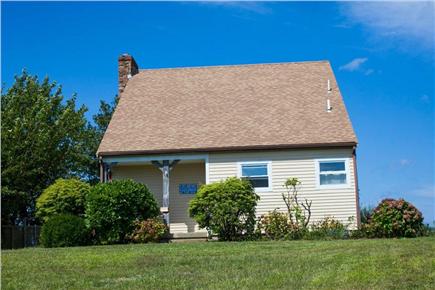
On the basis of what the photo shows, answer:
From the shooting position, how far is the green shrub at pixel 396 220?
59.7ft

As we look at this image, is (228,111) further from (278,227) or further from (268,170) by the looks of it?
(278,227)

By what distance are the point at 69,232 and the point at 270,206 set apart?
6681 millimetres

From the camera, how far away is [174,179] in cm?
2327

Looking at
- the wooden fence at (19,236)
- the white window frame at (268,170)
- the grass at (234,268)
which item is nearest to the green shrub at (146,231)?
the white window frame at (268,170)

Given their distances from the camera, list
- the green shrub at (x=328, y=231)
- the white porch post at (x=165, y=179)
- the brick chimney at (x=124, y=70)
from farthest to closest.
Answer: the brick chimney at (x=124, y=70), the white porch post at (x=165, y=179), the green shrub at (x=328, y=231)

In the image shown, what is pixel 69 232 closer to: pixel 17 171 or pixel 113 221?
pixel 113 221

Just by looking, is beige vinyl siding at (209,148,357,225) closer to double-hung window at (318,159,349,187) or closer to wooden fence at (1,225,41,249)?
double-hung window at (318,159,349,187)

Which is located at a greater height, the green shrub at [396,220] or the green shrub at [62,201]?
the green shrub at [62,201]

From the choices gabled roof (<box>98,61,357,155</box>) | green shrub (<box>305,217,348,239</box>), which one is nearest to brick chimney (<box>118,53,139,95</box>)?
gabled roof (<box>98,61,357,155</box>)

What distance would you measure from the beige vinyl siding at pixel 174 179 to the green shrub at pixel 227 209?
2987 millimetres

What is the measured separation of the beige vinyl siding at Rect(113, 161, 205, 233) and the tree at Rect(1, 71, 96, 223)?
4794 mm

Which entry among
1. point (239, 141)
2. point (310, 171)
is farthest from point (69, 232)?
point (310, 171)

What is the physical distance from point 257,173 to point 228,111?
3.04 metres

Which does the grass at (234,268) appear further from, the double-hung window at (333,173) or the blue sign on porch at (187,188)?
the blue sign on porch at (187,188)
